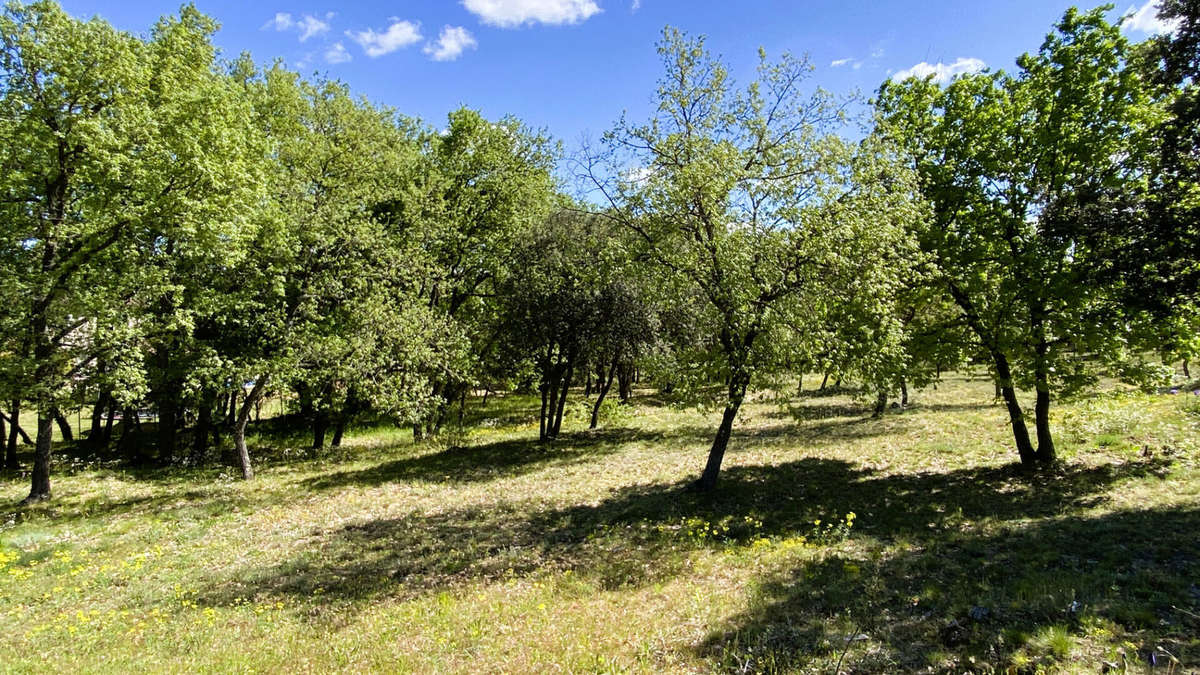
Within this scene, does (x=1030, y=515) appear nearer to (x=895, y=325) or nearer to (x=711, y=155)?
(x=895, y=325)

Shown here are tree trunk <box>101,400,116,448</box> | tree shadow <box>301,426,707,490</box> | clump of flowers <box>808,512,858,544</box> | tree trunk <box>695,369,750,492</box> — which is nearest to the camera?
clump of flowers <box>808,512,858,544</box>

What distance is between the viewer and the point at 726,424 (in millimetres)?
15750

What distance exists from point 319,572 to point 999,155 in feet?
61.5

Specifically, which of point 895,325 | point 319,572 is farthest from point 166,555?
point 895,325

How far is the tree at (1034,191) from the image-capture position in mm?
13305

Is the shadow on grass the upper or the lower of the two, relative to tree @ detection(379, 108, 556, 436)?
lower

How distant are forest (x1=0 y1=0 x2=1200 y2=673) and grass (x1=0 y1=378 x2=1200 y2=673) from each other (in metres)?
0.10

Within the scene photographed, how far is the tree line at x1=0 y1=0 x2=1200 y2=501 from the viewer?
13.1 meters

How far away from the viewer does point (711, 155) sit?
A: 1383 cm

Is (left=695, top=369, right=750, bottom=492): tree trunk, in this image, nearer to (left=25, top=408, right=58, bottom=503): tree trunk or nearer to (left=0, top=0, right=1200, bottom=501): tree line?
(left=0, top=0, right=1200, bottom=501): tree line

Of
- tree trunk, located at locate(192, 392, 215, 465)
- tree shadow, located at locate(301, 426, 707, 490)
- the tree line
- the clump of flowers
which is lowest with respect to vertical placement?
tree shadow, located at locate(301, 426, 707, 490)

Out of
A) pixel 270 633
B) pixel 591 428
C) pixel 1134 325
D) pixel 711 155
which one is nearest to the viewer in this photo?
pixel 270 633

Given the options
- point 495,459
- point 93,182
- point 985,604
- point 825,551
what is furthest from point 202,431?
point 985,604

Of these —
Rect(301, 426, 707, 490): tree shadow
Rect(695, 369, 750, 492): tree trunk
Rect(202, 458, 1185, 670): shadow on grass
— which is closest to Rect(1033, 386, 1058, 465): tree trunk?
Rect(202, 458, 1185, 670): shadow on grass
